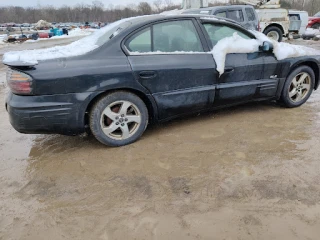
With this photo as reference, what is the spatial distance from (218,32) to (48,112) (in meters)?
2.32

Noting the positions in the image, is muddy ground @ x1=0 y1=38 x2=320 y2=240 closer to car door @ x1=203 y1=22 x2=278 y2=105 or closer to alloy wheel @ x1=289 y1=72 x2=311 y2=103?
car door @ x1=203 y1=22 x2=278 y2=105

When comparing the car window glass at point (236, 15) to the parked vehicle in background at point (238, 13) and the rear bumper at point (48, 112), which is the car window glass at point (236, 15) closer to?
the parked vehicle in background at point (238, 13)

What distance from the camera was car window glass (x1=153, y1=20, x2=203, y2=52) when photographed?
3.40m

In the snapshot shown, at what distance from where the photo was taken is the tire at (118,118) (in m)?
3.15

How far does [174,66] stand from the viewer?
338 cm

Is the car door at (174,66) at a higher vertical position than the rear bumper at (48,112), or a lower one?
higher

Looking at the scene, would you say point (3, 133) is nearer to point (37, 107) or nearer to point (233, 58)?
point (37, 107)

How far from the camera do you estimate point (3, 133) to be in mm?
3889

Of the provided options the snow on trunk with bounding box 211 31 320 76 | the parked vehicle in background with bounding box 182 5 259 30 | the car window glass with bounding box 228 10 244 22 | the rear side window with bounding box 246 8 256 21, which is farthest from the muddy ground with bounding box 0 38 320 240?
the rear side window with bounding box 246 8 256 21

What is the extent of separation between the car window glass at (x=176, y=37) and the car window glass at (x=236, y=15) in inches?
295

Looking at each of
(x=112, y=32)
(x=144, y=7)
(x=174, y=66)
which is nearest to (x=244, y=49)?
(x=174, y=66)

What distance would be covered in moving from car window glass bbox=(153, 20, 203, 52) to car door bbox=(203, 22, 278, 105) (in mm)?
A: 206

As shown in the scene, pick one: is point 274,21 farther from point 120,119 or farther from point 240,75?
point 120,119

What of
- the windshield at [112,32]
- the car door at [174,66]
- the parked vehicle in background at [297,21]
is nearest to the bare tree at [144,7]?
the parked vehicle in background at [297,21]
